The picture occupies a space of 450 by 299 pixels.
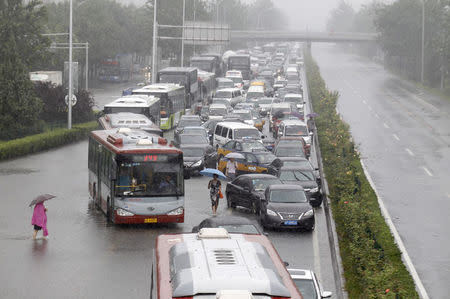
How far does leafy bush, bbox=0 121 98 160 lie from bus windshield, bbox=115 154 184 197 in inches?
719

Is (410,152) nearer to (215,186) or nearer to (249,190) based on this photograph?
(249,190)

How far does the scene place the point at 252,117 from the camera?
57844mm

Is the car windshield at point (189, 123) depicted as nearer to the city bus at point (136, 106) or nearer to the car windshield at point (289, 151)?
the city bus at point (136, 106)

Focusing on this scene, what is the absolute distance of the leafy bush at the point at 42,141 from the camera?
43594mm

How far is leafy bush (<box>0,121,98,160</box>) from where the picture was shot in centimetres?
4359

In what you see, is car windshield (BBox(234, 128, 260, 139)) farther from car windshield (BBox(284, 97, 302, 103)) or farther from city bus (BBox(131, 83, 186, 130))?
car windshield (BBox(284, 97, 302, 103))

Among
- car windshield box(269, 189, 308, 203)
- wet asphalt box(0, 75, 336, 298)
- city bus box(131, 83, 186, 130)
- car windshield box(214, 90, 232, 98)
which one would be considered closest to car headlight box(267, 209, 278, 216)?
wet asphalt box(0, 75, 336, 298)

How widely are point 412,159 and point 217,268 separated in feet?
117

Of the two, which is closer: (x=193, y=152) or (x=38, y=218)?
(x=38, y=218)

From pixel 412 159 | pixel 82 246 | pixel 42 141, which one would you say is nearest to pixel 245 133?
pixel 412 159

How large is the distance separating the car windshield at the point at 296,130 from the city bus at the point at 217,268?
108 ft

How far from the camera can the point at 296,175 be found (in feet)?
107

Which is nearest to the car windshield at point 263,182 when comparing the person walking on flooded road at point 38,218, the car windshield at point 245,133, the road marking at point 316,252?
the road marking at point 316,252

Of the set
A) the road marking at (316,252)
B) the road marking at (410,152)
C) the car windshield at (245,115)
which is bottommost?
the road marking at (316,252)
